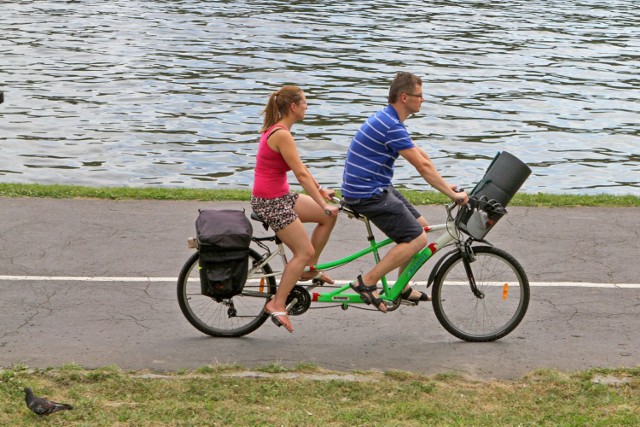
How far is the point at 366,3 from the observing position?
4397 centimetres

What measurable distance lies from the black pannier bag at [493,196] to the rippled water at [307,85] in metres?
9.04

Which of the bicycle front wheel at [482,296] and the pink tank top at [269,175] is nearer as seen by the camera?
the pink tank top at [269,175]

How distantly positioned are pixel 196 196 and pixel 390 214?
519cm

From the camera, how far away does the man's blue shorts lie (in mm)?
8781

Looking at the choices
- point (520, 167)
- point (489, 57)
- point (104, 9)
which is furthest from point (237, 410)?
point (104, 9)

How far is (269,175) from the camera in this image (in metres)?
8.72

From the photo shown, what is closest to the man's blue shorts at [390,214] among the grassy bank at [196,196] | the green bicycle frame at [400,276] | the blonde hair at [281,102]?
the green bicycle frame at [400,276]

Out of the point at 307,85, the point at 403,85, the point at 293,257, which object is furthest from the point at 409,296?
the point at 307,85

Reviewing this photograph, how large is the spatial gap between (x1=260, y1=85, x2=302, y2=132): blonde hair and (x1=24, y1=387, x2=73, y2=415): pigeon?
105 inches

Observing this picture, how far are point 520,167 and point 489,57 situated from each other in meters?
23.7

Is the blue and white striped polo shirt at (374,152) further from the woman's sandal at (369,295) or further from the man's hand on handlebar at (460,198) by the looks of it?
the woman's sandal at (369,295)

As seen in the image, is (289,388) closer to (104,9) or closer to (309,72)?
(309,72)

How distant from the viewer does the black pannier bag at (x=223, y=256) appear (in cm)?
852

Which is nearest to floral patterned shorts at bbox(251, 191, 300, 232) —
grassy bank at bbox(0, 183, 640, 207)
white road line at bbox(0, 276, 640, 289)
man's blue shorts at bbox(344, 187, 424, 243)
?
man's blue shorts at bbox(344, 187, 424, 243)
